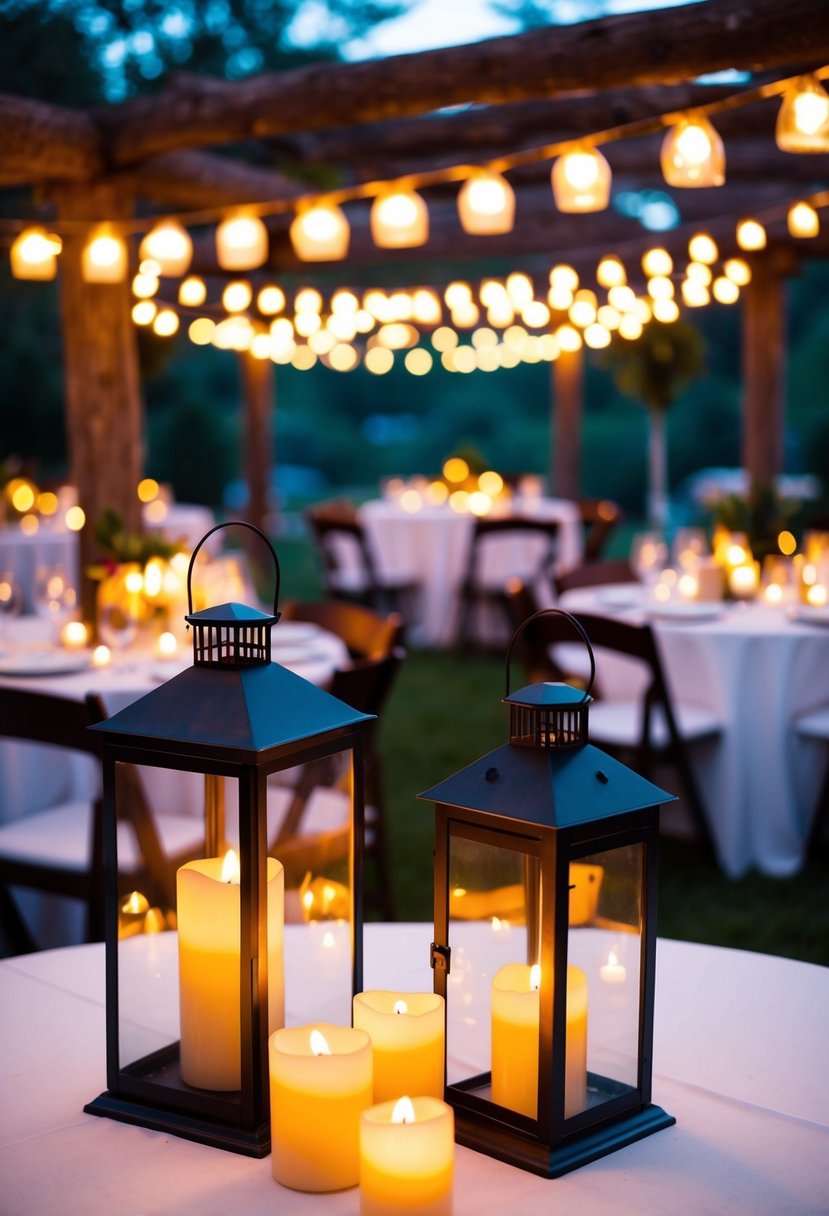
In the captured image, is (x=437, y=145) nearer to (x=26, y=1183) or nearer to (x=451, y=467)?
(x=451, y=467)

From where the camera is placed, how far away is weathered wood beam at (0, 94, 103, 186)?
4.82 metres

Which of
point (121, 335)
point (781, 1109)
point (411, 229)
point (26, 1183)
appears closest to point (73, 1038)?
point (26, 1183)

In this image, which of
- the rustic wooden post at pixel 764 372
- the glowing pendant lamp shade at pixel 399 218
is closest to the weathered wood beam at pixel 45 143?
the glowing pendant lamp shade at pixel 399 218

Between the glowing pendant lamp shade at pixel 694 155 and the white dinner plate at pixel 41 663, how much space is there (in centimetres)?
193

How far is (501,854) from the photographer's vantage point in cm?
113

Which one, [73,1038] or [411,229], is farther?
[411,229]

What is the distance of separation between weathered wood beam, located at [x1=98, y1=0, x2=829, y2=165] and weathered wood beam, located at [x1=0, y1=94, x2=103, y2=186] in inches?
4.1

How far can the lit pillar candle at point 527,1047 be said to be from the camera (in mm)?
1096

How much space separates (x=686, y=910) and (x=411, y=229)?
7.01 feet

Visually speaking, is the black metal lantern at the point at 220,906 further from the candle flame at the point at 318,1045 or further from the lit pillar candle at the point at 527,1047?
the lit pillar candle at the point at 527,1047

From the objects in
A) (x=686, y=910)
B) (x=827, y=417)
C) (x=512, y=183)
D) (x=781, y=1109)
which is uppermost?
(x=512, y=183)

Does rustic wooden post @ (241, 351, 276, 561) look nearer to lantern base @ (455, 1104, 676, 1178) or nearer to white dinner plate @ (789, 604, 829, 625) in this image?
white dinner plate @ (789, 604, 829, 625)

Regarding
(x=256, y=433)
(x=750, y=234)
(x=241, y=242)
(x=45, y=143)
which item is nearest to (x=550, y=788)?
(x=241, y=242)

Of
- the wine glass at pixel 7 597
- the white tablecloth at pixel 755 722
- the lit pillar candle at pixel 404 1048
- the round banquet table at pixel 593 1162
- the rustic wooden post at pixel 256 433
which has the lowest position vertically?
the white tablecloth at pixel 755 722
